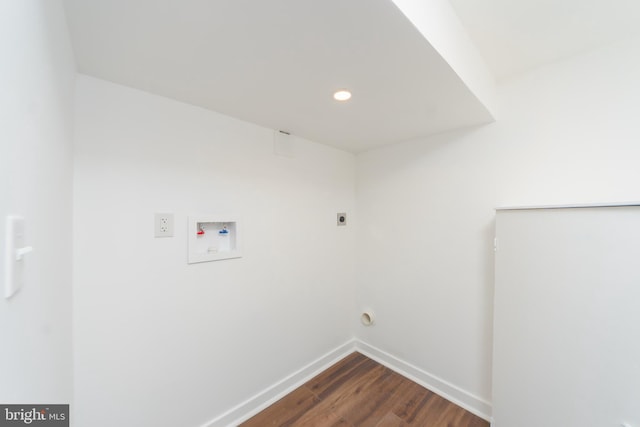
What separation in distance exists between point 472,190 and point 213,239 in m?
1.81

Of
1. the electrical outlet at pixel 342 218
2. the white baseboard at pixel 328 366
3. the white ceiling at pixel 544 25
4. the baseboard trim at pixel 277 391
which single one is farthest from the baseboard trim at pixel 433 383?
the white ceiling at pixel 544 25

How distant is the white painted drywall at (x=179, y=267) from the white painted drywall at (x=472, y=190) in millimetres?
672

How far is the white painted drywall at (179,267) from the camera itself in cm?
114

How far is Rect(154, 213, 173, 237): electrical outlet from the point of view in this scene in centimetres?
130

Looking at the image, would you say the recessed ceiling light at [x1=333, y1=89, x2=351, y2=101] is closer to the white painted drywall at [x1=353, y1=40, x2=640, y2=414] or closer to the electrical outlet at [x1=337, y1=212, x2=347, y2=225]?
the white painted drywall at [x1=353, y1=40, x2=640, y2=414]

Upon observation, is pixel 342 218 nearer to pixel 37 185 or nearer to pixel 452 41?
pixel 452 41

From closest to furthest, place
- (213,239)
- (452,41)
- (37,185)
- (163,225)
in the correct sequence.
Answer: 1. (37,185)
2. (452,41)
3. (163,225)
4. (213,239)

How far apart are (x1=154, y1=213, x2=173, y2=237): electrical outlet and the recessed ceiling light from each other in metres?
1.13

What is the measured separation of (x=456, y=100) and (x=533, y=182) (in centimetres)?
71

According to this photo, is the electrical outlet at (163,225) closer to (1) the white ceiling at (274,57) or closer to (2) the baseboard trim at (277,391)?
(1) the white ceiling at (274,57)

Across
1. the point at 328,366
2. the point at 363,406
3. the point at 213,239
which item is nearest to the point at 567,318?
the point at 363,406

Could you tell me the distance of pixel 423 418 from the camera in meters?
1.64

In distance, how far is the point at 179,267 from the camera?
54.2 inches

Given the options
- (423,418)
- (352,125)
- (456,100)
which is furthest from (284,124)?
(423,418)
